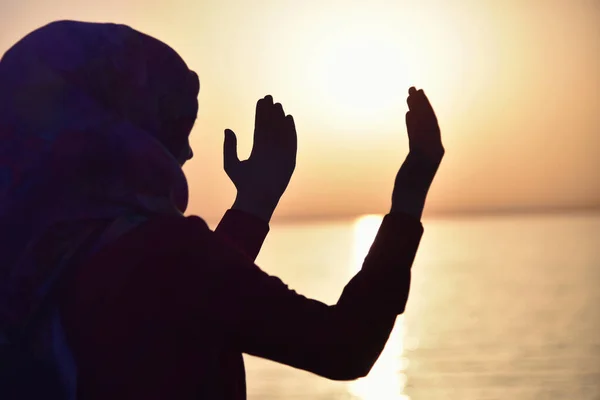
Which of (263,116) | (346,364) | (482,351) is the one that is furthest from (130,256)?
(482,351)

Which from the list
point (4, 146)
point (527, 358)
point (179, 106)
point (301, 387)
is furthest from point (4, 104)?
point (527, 358)

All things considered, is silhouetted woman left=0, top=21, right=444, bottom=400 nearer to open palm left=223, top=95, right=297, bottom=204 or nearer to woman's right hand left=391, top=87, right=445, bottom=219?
woman's right hand left=391, top=87, right=445, bottom=219

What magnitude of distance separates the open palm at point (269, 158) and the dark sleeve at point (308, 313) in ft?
0.91

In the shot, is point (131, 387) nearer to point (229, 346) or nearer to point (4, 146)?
point (229, 346)

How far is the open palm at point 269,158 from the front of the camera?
3.54ft

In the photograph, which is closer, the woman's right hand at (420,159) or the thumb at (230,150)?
the woman's right hand at (420,159)

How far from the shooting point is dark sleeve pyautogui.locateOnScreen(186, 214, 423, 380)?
778 millimetres

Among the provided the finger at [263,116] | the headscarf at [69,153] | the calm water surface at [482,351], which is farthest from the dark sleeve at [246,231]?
the calm water surface at [482,351]

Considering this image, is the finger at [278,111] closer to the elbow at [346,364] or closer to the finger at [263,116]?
the finger at [263,116]

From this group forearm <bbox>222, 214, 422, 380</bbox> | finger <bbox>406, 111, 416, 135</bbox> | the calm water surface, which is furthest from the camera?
the calm water surface

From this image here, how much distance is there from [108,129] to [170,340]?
0.23 m

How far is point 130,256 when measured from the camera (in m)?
0.81

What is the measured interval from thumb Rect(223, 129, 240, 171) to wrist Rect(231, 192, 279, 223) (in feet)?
0.18

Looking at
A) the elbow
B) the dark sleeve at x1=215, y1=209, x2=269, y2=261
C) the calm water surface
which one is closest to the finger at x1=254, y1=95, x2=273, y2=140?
the dark sleeve at x1=215, y1=209, x2=269, y2=261
